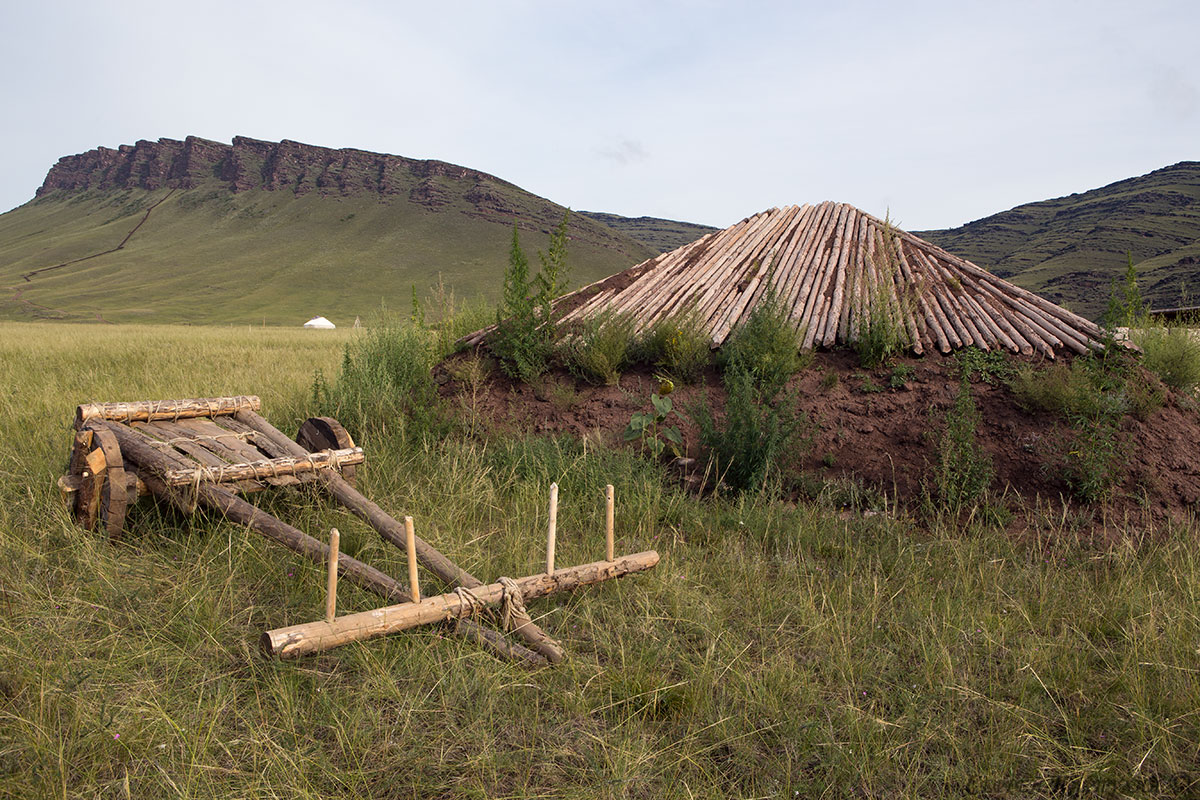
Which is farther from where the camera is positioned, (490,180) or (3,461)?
(490,180)

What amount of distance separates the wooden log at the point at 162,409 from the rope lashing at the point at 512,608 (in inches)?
116

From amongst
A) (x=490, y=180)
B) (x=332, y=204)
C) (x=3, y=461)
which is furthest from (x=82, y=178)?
(x=3, y=461)

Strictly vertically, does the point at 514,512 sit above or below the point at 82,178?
below

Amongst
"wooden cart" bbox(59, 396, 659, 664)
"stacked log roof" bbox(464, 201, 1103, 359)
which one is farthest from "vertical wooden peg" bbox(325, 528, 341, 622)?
"stacked log roof" bbox(464, 201, 1103, 359)

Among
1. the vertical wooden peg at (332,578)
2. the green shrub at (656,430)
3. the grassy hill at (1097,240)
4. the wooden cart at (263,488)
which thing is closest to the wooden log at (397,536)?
the wooden cart at (263,488)

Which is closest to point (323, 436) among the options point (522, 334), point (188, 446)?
point (188, 446)

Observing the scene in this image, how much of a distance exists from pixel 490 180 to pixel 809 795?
114 metres

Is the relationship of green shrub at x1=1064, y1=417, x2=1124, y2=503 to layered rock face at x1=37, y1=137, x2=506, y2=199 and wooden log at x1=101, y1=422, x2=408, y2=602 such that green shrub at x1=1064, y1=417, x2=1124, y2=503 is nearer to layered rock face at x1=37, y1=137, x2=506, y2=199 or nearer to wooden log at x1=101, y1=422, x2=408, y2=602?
wooden log at x1=101, y1=422, x2=408, y2=602

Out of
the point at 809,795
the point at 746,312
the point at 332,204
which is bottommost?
the point at 809,795

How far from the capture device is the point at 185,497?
3.32 m

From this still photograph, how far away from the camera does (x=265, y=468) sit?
3.55 m

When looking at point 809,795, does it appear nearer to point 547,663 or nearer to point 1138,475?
point 547,663

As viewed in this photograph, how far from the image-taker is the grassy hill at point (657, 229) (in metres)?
141

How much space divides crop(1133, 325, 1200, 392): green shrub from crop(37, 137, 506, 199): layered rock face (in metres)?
99.9
